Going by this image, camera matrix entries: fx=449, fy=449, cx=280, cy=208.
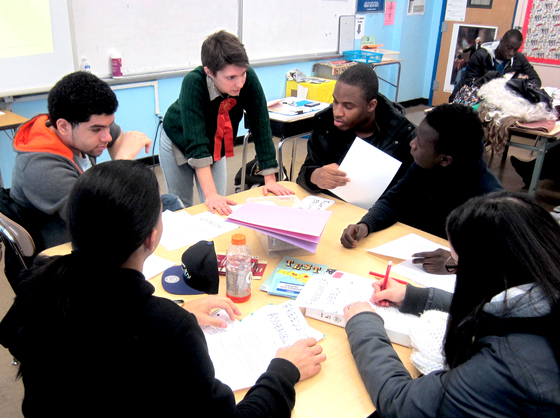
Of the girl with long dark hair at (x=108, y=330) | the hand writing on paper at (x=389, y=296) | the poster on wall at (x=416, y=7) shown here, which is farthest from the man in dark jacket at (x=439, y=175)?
the poster on wall at (x=416, y=7)

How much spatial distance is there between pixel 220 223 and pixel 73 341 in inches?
40.9

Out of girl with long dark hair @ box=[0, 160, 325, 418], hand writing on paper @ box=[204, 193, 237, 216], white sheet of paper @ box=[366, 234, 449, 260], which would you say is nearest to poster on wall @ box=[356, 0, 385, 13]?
hand writing on paper @ box=[204, 193, 237, 216]

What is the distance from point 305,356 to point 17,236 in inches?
42.9

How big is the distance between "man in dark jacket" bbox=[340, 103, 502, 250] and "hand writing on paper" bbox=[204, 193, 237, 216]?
19.7 inches

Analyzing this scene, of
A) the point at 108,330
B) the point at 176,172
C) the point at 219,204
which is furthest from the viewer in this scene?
the point at 176,172

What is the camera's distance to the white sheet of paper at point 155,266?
138 cm

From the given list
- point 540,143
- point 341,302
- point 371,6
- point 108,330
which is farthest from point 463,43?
point 108,330

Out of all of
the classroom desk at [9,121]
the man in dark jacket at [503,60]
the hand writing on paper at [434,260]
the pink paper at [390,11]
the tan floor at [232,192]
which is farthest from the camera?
the pink paper at [390,11]

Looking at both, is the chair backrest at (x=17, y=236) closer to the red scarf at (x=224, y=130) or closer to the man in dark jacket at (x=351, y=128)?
the red scarf at (x=224, y=130)

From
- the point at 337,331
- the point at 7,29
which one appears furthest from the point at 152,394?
the point at 7,29

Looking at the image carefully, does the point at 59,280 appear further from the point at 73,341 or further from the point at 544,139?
the point at 544,139

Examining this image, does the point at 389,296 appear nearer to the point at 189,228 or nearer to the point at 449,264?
the point at 449,264

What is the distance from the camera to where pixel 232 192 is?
3.85 m

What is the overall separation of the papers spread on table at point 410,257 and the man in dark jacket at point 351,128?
1.33 ft
